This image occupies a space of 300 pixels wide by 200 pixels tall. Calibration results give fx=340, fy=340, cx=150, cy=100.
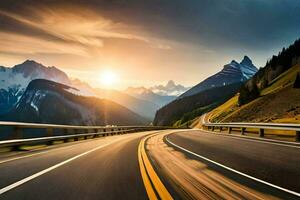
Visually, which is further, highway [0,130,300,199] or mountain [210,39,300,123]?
mountain [210,39,300,123]

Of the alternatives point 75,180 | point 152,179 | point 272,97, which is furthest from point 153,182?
point 272,97

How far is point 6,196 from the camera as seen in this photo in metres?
5.70

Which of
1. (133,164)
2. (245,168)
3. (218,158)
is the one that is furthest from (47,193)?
(218,158)

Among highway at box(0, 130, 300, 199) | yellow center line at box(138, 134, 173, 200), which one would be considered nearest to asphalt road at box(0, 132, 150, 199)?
highway at box(0, 130, 300, 199)

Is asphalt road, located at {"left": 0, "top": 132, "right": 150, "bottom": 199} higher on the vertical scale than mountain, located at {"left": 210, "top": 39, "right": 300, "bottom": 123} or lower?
lower

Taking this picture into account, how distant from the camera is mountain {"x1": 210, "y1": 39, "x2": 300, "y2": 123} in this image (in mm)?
59906

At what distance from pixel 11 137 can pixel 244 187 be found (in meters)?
10.3

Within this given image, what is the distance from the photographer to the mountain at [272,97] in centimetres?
5991

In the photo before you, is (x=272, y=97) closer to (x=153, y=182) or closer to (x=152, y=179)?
(x=152, y=179)

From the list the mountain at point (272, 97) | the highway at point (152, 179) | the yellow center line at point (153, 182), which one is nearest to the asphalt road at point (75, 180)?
the highway at point (152, 179)

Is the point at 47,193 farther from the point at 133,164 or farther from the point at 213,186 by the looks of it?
the point at 133,164

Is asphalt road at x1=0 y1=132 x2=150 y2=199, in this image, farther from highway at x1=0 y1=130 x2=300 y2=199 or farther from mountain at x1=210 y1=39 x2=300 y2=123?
mountain at x1=210 y1=39 x2=300 y2=123

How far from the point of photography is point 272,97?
80.4 metres

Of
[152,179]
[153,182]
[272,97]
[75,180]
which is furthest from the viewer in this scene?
[272,97]
